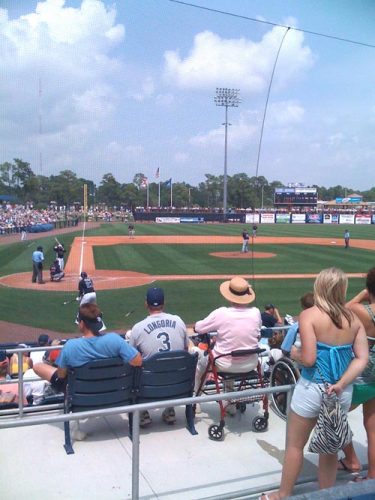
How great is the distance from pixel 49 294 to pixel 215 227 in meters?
15.1

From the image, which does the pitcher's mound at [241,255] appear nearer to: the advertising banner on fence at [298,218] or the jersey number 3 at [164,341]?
the jersey number 3 at [164,341]

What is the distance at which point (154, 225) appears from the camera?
29.7 m

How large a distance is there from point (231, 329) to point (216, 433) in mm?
821

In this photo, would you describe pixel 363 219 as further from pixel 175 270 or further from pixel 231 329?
pixel 231 329

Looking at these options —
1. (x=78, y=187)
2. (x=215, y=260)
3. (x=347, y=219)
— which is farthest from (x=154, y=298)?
(x=347, y=219)

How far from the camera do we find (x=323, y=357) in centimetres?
292

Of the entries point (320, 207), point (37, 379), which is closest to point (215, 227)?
point (37, 379)

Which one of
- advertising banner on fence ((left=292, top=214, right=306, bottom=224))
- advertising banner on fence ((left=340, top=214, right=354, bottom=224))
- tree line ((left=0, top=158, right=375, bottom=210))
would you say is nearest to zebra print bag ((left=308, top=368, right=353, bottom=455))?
tree line ((left=0, top=158, right=375, bottom=210))

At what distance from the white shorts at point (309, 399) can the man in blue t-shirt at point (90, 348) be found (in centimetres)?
133

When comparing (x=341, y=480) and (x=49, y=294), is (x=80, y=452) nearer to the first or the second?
(x=341, y=480)

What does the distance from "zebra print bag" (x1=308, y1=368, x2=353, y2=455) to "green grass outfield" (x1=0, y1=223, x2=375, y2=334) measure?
13.2 ft

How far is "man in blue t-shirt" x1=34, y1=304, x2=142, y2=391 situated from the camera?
3811 millimetres

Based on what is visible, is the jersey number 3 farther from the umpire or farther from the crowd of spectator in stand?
the umpire

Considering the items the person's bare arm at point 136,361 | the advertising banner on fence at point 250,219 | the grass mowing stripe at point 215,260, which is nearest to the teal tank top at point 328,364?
the person's bare arm at point 136,361
